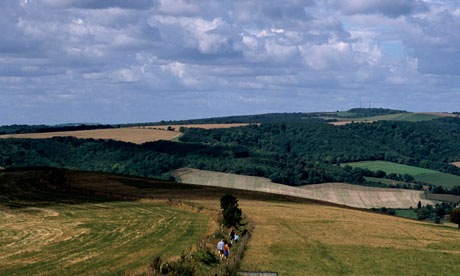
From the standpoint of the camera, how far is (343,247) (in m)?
48.9

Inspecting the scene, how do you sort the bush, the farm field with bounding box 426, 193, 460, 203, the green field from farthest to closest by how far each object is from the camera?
the farm field with bounding box 426, 193, 460, 203
the green field
the bush

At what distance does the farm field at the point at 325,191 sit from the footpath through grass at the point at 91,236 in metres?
95.7

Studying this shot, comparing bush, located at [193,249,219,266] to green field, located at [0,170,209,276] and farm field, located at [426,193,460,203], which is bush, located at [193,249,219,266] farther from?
farm field, located at [426,193,460,203]

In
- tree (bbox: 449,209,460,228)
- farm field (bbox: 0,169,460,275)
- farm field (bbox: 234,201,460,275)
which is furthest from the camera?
tree (bbox: 449,209,460,228)

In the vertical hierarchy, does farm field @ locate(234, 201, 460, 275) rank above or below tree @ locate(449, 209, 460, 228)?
above

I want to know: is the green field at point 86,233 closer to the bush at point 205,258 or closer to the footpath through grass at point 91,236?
the footpath through grass at point 91,236

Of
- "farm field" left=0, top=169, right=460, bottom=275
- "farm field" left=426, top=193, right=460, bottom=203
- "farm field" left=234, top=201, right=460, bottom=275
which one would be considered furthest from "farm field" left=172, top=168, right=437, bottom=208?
"farm field" left=234, top=201, right=460, bottom=275

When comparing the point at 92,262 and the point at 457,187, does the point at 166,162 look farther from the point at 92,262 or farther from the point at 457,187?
the point at 92,262

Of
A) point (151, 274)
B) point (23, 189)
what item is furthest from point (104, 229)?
point (23, 189)

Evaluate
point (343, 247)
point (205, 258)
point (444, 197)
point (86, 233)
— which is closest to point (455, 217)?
point (343, 247)

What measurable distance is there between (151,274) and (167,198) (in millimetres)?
54463

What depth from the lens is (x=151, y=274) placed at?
2705 cm

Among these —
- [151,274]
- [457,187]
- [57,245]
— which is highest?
[151,274]

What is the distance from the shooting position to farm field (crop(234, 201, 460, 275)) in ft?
131
